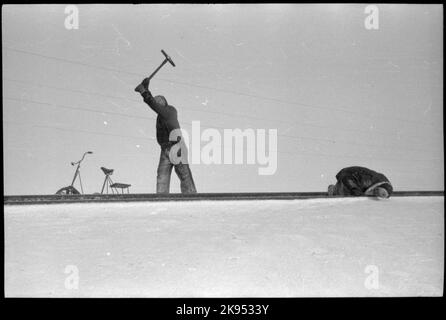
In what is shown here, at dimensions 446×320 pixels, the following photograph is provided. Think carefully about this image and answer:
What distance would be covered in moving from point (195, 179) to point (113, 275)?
2.45 ft

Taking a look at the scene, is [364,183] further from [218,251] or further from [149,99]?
[149,99]

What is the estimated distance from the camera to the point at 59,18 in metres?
2.52

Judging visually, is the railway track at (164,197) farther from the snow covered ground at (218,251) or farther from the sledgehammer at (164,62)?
the sledgehammer at (164,62)

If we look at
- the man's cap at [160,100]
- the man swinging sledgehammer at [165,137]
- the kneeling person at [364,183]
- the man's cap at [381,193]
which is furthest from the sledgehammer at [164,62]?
the man's cap at [381,193]

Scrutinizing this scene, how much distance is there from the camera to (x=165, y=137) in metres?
2.58

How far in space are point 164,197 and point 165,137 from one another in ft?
1.25

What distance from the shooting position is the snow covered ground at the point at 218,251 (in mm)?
2299

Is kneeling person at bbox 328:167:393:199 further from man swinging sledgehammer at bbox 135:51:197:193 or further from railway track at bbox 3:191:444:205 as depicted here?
man swinging sledgehammer at bbox 135:51:197:193

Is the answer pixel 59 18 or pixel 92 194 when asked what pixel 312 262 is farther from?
pixel 59 18

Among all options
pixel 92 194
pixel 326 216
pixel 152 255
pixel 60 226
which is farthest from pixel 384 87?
pixel 60 226

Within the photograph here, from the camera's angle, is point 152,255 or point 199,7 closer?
point 152,255

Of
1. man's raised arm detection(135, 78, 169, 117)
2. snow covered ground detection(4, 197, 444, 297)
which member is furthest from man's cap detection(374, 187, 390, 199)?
man's raised arm detection(135, 78, 169, 117)

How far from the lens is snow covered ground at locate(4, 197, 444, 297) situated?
2.30m

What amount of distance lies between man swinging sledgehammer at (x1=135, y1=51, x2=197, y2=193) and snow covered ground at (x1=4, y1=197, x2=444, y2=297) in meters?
0.14
